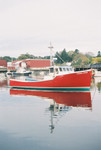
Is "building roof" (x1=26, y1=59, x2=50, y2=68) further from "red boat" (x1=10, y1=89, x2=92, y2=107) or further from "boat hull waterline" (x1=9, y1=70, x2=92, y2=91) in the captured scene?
"red boat" (x1=10, y1=89, x2=92, y2=107)

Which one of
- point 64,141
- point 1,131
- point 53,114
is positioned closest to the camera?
point 64,141

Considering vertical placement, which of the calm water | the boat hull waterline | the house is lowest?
the calm water

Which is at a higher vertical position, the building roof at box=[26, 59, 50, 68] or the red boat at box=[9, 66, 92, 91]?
the building roof at box=[26, 59, 50, 68]

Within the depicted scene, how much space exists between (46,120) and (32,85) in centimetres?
1963

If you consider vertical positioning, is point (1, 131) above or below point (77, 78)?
below

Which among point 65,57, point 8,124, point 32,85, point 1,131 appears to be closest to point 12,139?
point 1,131

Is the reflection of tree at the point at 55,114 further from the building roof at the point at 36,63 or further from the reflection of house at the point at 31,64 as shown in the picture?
the building roof at the point at 36,63

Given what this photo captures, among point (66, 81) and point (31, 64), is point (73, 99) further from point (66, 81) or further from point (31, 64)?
point (31, 64)

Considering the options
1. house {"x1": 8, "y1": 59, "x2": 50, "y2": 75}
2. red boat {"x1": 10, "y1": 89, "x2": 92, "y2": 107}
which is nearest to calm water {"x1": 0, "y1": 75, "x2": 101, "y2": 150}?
red boat {"x1": 10, "y1": 89, "x2": 92, "y2": 107}

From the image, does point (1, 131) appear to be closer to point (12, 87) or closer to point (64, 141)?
point (64, 141)

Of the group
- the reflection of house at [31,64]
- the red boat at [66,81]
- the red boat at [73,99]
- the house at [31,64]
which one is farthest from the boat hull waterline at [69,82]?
the reflection of house at [31,64]

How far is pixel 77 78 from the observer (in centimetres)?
2969

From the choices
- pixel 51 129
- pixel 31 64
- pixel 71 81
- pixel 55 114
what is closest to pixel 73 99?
pixel 71 81

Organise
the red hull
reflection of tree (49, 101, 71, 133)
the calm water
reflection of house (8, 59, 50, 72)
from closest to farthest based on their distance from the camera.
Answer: the calm water → reflection of tree (49, 101, 71, 133) → the red hull → reflection of house (8, 59, 50, 72)
